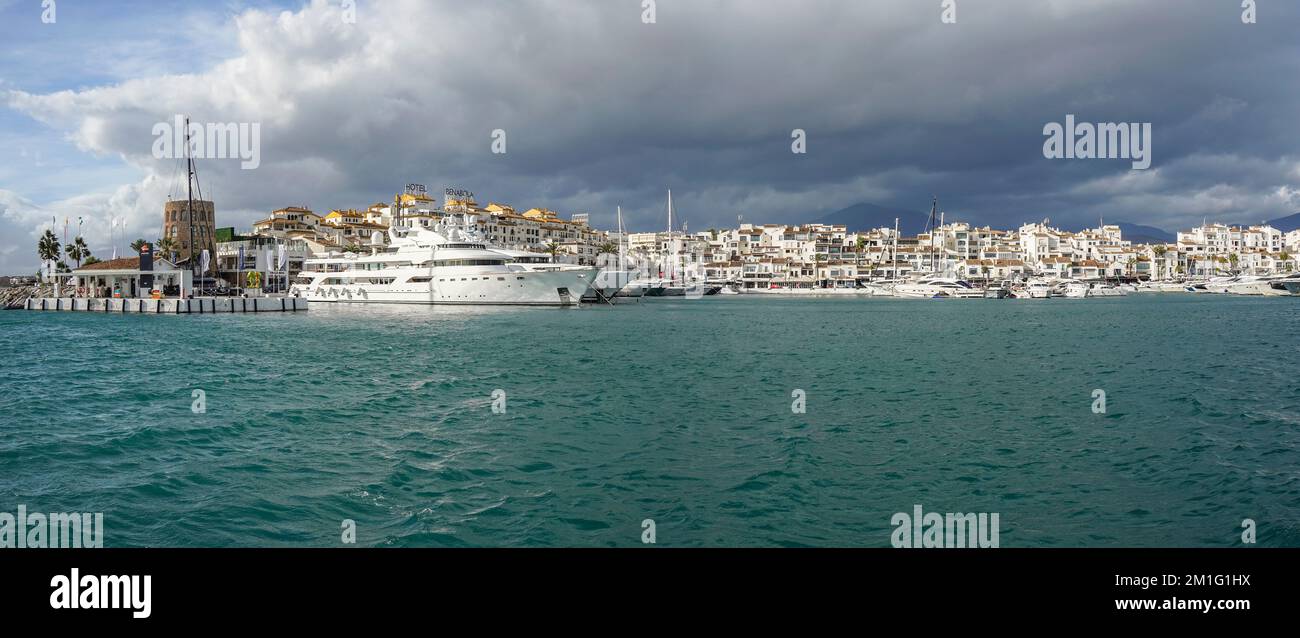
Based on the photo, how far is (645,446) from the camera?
13.8 metres

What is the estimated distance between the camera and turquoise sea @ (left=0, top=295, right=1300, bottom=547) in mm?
9555

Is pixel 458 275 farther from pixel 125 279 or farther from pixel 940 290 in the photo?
pixel 940 290

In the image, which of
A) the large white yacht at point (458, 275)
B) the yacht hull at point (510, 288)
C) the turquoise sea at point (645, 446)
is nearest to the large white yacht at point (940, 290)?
the yacht hull at point (510, 288)

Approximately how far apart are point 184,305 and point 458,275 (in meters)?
22.3

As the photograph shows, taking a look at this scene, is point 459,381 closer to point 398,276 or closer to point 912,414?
point 912,414

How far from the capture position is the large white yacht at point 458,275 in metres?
69.2

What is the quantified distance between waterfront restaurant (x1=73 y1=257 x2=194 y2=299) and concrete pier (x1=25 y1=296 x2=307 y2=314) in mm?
2407

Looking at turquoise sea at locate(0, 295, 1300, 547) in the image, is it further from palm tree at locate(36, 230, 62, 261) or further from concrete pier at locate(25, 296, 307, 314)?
palm tree at locate(36, 230, 62, 261)

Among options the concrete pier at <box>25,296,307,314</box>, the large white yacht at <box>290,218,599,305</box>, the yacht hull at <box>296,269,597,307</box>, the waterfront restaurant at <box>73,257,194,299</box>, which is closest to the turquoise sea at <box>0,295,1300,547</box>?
the concrete pier at <box>25,296,307,314</box>

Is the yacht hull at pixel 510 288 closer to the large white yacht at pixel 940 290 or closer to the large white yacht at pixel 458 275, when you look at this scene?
the large white yacht at pixel 458 275

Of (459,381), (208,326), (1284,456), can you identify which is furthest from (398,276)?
(1284,456)

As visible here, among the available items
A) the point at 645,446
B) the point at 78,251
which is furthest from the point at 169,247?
the point at 645,446

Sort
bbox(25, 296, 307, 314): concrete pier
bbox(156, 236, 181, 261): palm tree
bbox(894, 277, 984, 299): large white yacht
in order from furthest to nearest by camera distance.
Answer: bbox(894, 277, 984, 299): large white yacht < bbox(156, 236, 181, 261): palm tree < bbox(25, 296, 307, 314): concrete pier

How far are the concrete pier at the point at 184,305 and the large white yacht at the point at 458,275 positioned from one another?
11446 millimetres
